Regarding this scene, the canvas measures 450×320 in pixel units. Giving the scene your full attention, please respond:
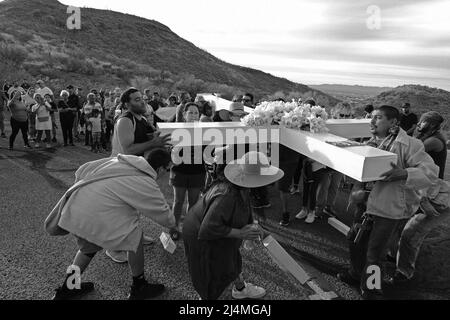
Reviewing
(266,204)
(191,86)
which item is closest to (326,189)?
(266,204)

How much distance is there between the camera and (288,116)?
16.2ft

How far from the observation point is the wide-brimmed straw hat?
2760mm

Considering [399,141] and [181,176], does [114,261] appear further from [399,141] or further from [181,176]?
[399,141]

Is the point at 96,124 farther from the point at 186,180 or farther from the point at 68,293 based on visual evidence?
the point at 68,293

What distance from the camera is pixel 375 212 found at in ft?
11.4

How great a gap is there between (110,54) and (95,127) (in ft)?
109

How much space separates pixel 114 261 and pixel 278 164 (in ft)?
8.71

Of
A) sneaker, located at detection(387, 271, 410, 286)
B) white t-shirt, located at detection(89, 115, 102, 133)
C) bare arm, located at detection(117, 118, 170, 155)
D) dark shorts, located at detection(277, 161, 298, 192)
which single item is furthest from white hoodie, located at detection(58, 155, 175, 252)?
white t-shirt, located at detection(89, 115, 102, 133)

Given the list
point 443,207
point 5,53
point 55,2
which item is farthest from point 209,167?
point 55,2

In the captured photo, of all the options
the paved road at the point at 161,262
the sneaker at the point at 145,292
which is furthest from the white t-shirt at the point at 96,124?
the sneaker at the point at 145,292

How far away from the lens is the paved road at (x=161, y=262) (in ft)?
12.0

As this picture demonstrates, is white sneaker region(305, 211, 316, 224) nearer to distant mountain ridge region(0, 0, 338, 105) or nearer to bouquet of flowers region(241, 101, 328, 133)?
bouquet of flowers region(241, 101, 328, 133)

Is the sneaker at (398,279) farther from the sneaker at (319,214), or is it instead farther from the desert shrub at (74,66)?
the desert shrub at (74,66)

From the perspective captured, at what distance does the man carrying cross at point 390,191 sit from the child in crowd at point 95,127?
779 centimetres
